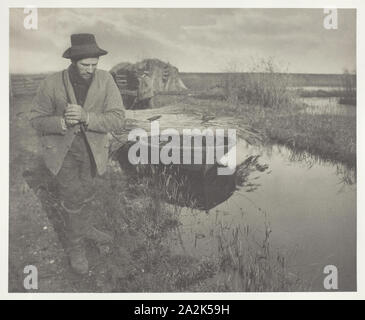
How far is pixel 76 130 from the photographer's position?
384cm

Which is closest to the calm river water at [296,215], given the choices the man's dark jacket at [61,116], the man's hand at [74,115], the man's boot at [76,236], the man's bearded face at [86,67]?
the man's boot at [76,236]

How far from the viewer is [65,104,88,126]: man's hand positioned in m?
3.81

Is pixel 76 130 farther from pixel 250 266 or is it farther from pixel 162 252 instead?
pixel 250 266

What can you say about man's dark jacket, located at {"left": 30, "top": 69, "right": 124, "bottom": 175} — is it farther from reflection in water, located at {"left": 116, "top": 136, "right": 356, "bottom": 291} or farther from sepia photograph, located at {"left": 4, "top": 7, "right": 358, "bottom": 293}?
reflection in water, located at {"left": 116, "top": 136, "right": 356, "bottom": 291}

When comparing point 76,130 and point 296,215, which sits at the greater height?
point 76,130

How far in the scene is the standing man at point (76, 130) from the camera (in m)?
3.83

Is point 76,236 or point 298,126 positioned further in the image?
point 298,126

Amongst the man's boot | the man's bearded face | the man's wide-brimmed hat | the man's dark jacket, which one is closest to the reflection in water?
the man's dark jacket

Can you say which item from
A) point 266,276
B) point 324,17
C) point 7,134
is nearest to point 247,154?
point 266,276

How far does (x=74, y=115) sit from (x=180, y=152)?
86 cm

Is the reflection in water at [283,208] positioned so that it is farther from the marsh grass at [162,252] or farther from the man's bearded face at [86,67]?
the man's bearded face at [86,67]

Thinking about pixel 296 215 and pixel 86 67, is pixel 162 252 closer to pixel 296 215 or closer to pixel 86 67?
pixel 296 215

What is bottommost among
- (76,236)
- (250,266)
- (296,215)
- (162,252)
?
(250,266)

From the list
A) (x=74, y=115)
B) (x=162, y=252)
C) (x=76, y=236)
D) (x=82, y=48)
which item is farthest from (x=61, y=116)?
(x=162, y=252)
